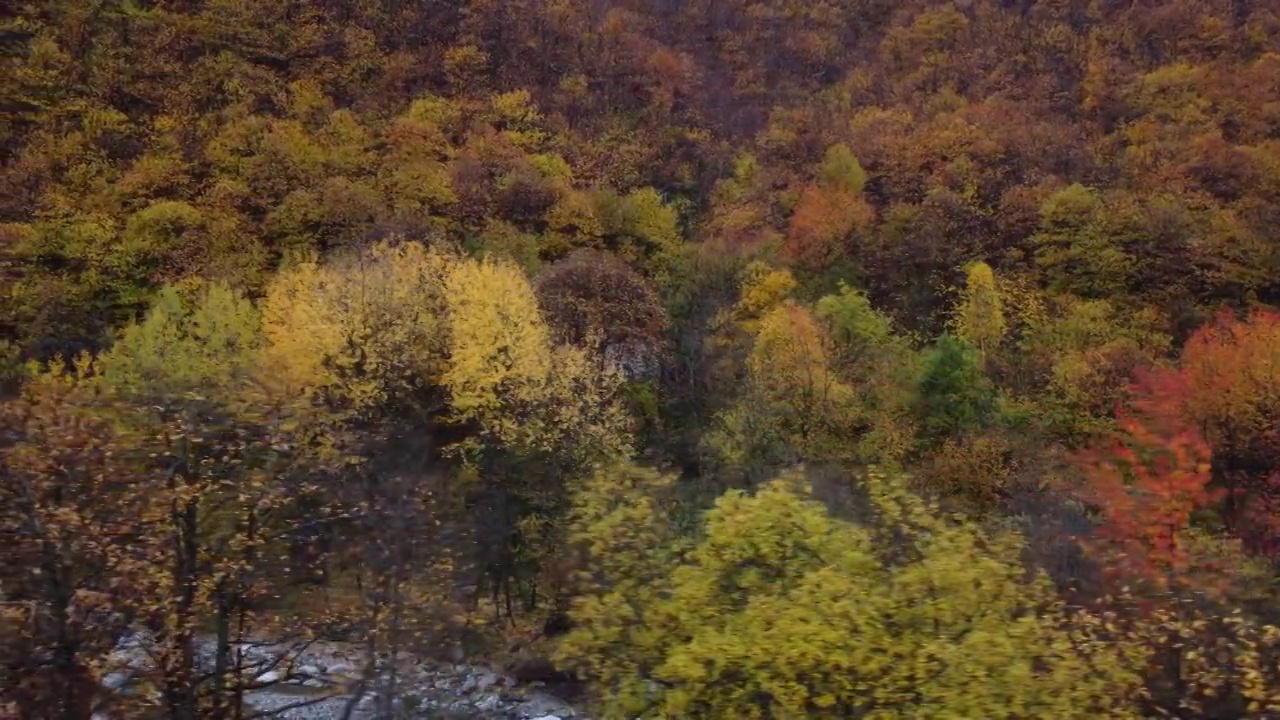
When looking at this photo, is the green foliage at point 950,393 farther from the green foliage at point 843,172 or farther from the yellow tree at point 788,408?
the green foliage at point 843,172

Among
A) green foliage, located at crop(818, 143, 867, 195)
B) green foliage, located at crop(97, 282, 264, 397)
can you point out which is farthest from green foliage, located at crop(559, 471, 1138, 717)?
green foliage, located at crop(818, 143, 867, 195)

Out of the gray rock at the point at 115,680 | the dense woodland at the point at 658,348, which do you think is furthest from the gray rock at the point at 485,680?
the gray rock at the point at 115,680

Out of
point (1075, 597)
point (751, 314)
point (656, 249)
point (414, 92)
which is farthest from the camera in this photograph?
point (414, 92)

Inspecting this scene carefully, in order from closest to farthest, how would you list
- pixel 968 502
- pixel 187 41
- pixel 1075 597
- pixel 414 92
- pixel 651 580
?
pixel 651 580 < pixel 1075 597 < pixel 968 502 < pixel 187 41 < pixel 414 92

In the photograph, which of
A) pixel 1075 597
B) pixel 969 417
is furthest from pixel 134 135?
pixel 1075 597

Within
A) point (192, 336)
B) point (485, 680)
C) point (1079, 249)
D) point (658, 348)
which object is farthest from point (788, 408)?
point (1079, 249)

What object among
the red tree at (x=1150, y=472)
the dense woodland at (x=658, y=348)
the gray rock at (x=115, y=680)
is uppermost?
the dense woodland at (x=658, y=348)

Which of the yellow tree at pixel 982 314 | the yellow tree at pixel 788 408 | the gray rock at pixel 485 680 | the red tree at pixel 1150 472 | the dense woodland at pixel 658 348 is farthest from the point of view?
the yellow tree at pixel 982 314

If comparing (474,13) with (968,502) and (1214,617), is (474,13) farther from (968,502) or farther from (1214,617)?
(1214,617)
